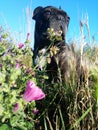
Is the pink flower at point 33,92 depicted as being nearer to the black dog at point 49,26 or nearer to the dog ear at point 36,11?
the black dog at point 49,26

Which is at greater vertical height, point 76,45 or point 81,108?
point 76,45

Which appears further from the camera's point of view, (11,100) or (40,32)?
(40,32)

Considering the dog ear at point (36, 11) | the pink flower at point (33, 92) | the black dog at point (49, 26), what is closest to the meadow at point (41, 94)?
the pink flower at point (33, 92)

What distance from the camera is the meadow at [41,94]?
1.66 metres

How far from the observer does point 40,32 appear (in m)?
4.23

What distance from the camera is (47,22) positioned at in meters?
4.15

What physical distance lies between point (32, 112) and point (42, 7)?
2311mm

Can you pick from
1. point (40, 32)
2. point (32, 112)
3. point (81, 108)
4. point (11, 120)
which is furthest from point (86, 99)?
point (40, 32)

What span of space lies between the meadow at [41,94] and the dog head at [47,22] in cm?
94

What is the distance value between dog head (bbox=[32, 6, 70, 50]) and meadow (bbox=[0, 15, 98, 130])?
36.9 inches

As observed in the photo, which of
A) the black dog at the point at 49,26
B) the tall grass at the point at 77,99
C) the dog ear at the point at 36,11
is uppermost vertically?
the dog ear at the point at 36,11

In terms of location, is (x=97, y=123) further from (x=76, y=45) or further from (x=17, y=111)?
(x=17, y=111)

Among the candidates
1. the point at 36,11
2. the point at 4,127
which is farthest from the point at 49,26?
the point at 4,127

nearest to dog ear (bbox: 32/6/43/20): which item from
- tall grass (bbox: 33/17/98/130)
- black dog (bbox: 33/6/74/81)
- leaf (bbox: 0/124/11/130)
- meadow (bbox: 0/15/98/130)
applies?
black dog (bbox: 33/6/74/81)
